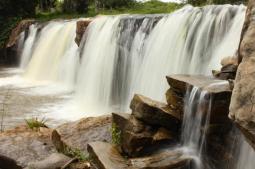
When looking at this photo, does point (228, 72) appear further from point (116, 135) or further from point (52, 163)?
point (52, 163)

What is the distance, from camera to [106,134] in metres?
8.77

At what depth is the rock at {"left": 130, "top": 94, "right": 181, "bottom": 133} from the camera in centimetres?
747

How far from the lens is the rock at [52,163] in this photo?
7566 millimetres

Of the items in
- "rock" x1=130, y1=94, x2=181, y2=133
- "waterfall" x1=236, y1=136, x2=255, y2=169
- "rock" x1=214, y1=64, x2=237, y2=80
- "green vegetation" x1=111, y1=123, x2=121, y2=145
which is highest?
"rock" x1=214, y1=64, x2=237, y2=80

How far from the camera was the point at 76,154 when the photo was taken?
8102mm

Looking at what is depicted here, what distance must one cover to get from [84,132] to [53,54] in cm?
1349

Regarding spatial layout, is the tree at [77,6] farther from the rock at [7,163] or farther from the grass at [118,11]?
the rock at [7,163]

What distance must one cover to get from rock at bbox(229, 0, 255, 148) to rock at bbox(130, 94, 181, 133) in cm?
230

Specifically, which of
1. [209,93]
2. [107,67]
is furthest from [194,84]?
[107,67]

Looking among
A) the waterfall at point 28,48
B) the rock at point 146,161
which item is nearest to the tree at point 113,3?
the waterfall at point 28,48

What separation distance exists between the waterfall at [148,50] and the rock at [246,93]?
5.20 m

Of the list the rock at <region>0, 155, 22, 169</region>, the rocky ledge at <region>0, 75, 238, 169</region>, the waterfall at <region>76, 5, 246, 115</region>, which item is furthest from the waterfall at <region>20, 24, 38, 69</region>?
the rock at <region>0, 155, 22, 169</region>

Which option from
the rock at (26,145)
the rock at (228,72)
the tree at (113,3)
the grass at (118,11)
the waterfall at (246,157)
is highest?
the tree at (113,3)

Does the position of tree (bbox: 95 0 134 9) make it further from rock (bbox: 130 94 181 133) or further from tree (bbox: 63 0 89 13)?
rock (bbox: 130 94 181 133)
